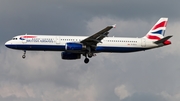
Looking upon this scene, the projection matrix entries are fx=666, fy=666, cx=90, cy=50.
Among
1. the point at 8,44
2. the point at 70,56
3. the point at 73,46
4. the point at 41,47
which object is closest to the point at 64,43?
the point at 73,46

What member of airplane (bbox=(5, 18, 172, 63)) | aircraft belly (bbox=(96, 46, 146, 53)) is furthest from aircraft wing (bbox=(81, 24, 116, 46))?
aircraft belly (bbox=(96, 46, 146, 53))

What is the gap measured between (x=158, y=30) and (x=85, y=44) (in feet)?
58.2

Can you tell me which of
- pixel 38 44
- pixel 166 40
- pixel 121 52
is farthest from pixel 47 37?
pixel 166 40

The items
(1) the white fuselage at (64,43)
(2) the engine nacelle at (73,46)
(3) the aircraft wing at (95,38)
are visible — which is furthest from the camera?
(1) the white fuselage at (64,43)

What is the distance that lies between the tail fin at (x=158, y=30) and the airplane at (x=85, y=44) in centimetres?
24

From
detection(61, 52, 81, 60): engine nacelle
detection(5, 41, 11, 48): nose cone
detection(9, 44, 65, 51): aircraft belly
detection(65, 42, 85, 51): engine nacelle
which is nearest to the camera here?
detection(65, 42, 85, 51): engine nacelle

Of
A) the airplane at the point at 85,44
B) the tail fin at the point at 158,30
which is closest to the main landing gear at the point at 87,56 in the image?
the airplane at the point at 85,44

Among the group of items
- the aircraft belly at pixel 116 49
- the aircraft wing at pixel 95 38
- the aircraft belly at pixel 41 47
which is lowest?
the aircraft belly at pixel 116 49

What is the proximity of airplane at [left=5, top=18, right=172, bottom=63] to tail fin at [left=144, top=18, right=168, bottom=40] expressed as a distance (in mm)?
241

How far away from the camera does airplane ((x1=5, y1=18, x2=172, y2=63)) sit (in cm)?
12088

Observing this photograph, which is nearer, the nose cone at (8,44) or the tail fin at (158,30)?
the nose cone at (8,44)

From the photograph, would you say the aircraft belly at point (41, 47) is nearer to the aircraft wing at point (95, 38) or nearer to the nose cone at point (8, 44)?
the nose cone at point (8, 44)

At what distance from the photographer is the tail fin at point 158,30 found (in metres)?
130

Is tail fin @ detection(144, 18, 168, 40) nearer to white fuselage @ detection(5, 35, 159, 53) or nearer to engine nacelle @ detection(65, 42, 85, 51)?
white fuselage @ detection(5, 35, 159, 53)
